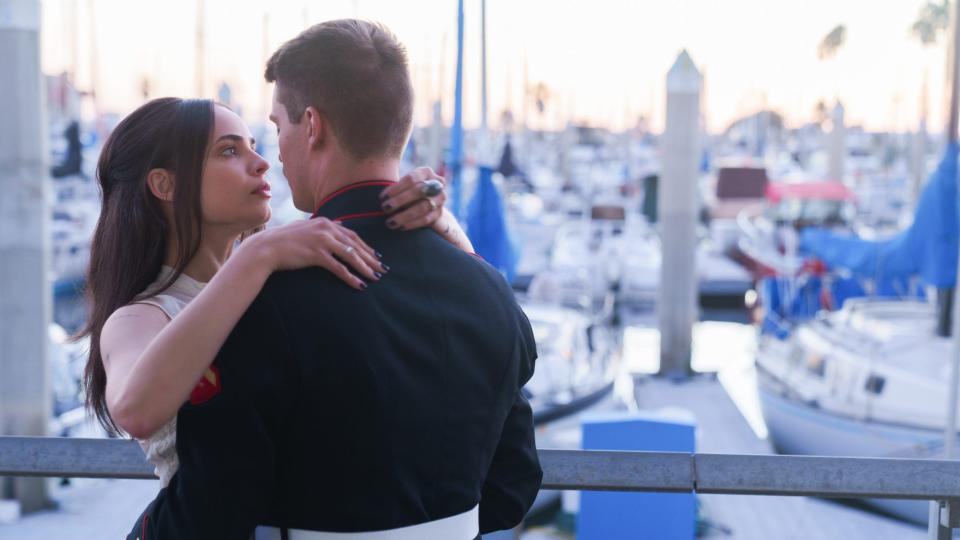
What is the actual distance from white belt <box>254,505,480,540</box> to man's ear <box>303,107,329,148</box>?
2.02 feet

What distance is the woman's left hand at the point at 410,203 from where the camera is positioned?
1730mm

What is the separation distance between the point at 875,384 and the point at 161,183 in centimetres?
1101

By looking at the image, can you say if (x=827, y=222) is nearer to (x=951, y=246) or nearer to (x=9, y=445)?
(x=951, y=246)

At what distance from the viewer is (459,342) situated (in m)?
1.77

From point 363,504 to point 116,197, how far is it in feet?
2.65

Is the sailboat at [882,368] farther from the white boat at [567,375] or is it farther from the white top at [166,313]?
the white top at [166,313]

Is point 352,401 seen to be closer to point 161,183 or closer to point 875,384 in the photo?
point 161,183

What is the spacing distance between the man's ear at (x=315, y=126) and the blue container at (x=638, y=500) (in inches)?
143

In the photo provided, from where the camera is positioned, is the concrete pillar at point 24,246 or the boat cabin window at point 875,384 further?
the boat cabin window at point 875,384

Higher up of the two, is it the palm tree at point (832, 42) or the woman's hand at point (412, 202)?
the palm tree at point (832, 42)

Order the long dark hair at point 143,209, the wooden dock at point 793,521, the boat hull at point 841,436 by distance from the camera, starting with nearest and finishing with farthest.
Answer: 1. the long dark hair at point 143,209
2. the wooden dock at point 793,521
3. the boat hull at point 841,436

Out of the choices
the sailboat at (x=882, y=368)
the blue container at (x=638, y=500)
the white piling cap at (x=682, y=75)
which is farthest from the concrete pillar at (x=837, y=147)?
the blue container at (x=638, y=500)

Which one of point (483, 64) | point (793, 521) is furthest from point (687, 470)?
point (483, 64)

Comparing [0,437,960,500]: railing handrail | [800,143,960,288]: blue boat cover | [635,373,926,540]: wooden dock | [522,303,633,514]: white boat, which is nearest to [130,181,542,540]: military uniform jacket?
[0,437,960,500]: railing handrail
